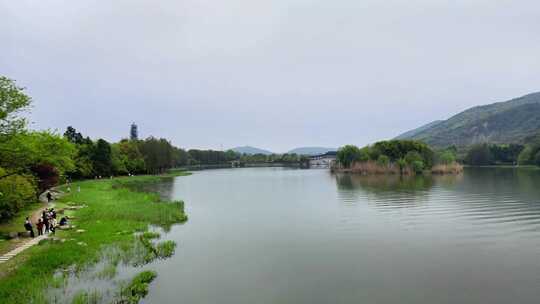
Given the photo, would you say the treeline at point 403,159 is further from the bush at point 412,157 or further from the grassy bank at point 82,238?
the grassy bank at point 82,238

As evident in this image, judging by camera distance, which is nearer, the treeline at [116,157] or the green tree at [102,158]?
the treeline at [116,157]

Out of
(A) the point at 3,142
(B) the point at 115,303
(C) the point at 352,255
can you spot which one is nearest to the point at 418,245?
(C) the point at 352,255

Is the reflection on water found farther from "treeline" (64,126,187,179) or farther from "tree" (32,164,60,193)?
"treeline" (64,126,187,179)

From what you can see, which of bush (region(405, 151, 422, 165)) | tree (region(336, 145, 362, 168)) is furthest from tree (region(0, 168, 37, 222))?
tree (region(336, 145, 362, 168))

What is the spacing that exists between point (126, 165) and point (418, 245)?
11839 centimetres

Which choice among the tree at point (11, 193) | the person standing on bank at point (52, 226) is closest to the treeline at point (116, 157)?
the tree at point (11, 193)

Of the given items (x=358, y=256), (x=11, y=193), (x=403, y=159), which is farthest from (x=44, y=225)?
(x=403, y=159)

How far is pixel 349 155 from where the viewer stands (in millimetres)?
165125

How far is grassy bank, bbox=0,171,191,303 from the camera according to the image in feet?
66.8

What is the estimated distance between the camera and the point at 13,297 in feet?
61.4

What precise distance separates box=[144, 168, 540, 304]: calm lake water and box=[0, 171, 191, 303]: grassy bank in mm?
4853

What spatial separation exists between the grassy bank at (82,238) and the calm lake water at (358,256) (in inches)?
191

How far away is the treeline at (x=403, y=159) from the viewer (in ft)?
433

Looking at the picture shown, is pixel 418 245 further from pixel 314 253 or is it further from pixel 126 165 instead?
pixel 126 165
